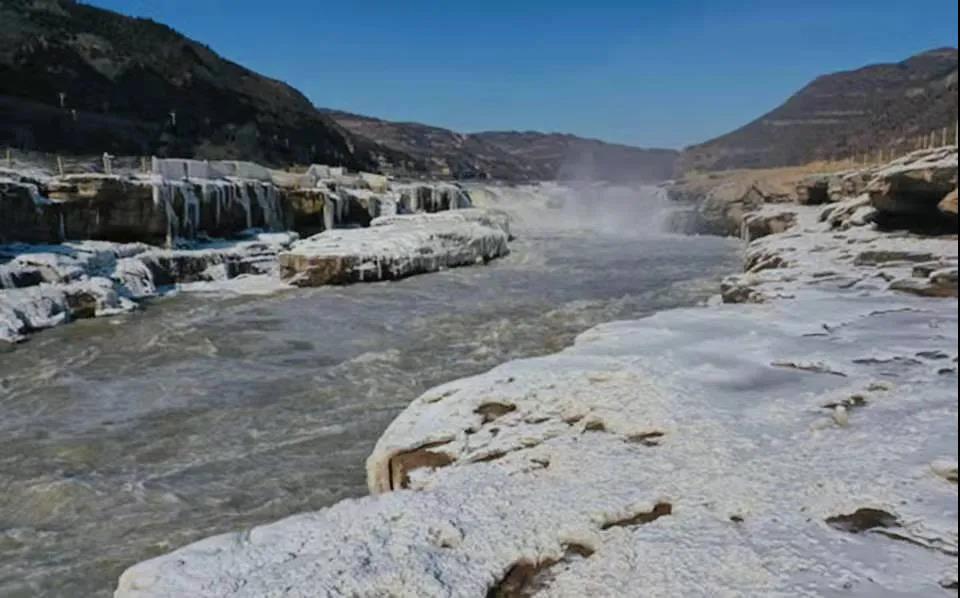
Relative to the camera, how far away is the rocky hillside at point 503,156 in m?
122

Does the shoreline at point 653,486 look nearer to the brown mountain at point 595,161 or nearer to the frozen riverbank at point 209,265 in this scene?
the frozen riverbank at point 209,265

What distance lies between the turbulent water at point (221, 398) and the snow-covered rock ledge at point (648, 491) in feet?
5.78

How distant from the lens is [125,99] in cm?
5516

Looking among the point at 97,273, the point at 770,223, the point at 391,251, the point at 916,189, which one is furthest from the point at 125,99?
the point at 916,189

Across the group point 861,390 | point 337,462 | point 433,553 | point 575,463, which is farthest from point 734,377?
point 337,462

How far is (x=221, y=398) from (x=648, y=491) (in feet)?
20.8

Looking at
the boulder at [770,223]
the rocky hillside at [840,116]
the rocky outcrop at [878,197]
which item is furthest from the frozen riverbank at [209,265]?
the rocky hillside at [840,116]

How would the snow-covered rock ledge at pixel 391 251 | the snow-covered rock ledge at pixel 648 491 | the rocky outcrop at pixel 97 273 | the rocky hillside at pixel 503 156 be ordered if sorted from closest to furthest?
the snow-covered rock ledge at pixel 648 491 → the rocky outcrop at pixel 97 273 → the snow-covered rock ledge at pixel 391 251 → the rocky hillside at pixel 503 156

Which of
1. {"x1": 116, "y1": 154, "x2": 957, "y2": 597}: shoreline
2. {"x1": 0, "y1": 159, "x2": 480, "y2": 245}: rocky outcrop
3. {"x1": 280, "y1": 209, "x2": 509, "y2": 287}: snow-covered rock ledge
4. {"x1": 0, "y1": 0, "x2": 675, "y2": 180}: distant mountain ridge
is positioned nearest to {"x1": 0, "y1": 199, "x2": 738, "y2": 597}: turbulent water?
{"x1": 280, "y1": 209, "x2": 509, "y2": 287}: snow-covered rock ledge

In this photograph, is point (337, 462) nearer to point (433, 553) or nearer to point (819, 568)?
point (433, 553)

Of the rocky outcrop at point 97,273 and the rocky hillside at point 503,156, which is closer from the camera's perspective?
the rocky outcrop at point 97,273

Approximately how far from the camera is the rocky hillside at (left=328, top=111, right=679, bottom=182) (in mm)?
122000

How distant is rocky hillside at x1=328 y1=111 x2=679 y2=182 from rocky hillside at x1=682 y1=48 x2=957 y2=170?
1215cm

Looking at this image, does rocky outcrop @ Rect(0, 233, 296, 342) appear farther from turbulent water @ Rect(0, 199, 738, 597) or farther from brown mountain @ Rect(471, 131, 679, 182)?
brown mountain @ Rect(471, 131, 679, 182)
